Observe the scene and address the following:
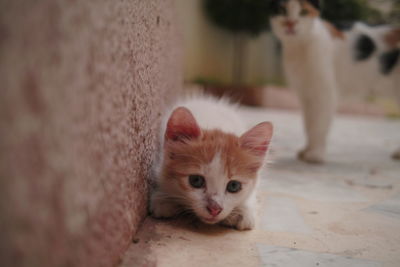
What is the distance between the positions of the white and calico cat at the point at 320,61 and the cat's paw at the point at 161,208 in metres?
1.74

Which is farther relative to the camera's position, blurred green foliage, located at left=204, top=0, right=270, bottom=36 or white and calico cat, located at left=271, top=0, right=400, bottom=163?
blurred green foliage, located at left=204, top=0, right=270, bottom=36

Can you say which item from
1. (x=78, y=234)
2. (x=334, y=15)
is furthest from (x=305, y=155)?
(x=334, y=15)

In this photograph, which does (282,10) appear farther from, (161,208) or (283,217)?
(161,208)

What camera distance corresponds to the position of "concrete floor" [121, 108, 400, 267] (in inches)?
49.0

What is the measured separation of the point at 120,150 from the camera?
3.66 ft

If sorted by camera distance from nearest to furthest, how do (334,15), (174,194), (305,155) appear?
(174,194), (305,155), (334,15)

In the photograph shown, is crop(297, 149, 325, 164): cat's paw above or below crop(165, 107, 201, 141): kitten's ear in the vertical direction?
below

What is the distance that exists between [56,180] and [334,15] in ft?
22.4

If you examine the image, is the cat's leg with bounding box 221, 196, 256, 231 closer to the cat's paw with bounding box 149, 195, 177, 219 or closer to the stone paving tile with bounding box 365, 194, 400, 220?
the cat's paw with bounding box 149, 195, 177, 219

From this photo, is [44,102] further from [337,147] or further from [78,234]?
[337,147]

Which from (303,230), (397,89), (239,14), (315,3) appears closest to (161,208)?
(303,230)

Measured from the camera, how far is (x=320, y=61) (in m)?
2.96

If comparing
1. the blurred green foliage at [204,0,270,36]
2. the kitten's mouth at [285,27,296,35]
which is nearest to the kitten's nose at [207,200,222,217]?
the kitten's mouth at [285,27,296,35]

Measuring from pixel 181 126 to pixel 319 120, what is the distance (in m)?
1.81
